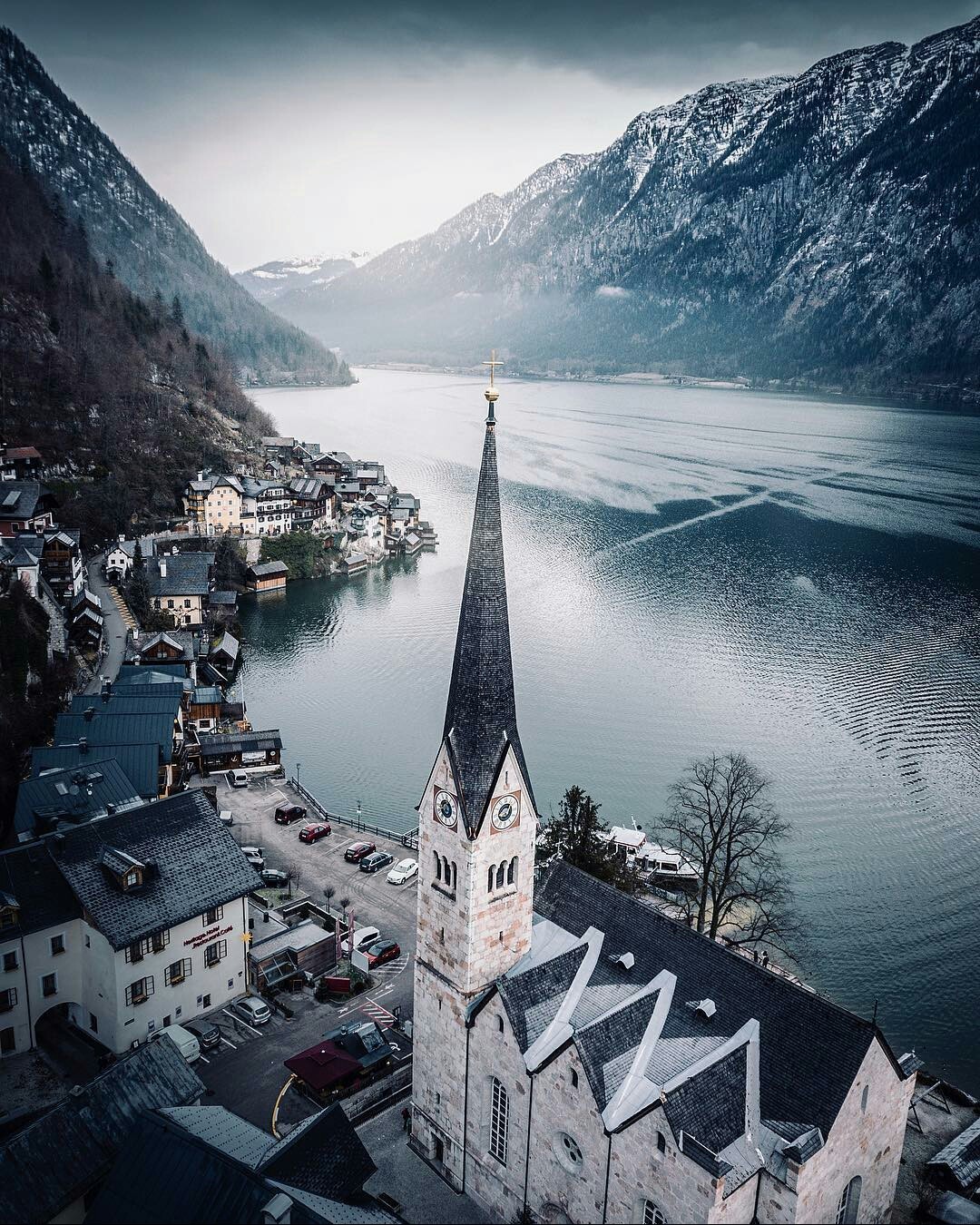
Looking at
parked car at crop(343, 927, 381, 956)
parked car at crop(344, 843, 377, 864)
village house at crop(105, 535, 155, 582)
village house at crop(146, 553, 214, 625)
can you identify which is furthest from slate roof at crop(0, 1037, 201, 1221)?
village house at crop(105, 535, 155, 582)

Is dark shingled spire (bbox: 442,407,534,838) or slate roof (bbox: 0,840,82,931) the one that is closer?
dark shingled spire (bbox: 442,407,534,838)

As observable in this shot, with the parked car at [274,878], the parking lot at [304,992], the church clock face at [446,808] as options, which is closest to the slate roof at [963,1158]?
the church clock face at [446,808]

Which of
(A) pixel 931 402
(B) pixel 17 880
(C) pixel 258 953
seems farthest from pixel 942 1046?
(A) pixel 931 402

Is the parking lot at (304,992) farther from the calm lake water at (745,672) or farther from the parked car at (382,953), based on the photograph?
the calm lake water at (745,672)

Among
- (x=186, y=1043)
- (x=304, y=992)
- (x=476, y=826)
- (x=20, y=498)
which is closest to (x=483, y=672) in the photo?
(x=476, y=826)

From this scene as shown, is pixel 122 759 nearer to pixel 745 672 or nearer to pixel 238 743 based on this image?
pixel 238 743

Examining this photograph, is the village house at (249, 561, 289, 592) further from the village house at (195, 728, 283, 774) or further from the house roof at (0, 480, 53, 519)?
the village house at (195, 728, 283, 774)
